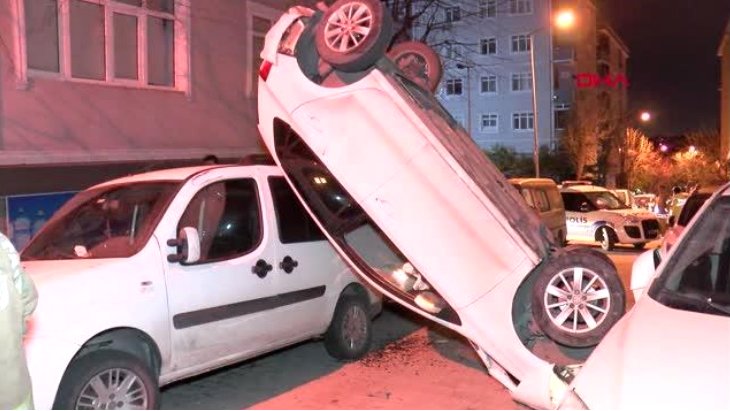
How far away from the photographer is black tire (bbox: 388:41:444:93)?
6695 mm

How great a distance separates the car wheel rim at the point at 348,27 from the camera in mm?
5324

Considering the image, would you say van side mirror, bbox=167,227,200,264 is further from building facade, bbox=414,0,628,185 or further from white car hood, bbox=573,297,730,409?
building facade, bbox=414,0,628,185

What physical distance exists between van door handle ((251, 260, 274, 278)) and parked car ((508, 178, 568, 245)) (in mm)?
8278

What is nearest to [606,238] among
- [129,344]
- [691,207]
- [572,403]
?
[691,207]

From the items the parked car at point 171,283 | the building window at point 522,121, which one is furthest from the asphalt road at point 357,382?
the building window at point 522,121

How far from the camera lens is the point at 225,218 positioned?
574 cm

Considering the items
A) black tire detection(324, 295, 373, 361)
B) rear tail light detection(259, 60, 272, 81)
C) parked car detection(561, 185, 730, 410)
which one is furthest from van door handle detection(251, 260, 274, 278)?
parked car detection(561, 185, 730, 410)

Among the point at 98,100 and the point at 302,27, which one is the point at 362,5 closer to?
the point at 302,27

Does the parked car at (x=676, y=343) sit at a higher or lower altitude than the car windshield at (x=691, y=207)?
lower

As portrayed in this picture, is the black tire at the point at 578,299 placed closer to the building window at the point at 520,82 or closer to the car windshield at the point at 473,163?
the car windshield at the point at 473,163

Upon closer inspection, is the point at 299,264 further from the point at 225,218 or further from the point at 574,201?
the point at 574,201

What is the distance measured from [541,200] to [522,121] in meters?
37.8

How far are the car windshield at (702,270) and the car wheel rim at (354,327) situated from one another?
3633 mm

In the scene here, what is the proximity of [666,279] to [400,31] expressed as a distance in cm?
1158
